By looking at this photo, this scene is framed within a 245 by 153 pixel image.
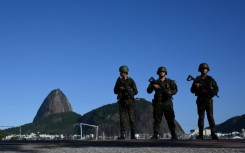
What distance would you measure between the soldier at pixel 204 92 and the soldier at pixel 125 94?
5.95ft

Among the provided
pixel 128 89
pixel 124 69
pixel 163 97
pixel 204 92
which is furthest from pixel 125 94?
pixel 204 92

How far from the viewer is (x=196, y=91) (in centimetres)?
1241

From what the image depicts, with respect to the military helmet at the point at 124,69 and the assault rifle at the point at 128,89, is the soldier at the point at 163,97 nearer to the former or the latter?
the assault rifle at the point at 128,89

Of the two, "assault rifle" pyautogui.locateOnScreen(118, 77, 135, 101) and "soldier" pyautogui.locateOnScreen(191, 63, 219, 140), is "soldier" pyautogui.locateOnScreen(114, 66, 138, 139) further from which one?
"soldier" pyautogui.locateOnScreen(191, 63, 219, 140)

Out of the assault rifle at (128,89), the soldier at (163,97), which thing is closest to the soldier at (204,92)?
the soldier at (163,97)

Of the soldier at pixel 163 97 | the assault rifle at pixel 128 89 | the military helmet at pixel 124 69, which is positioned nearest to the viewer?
the soldier at pixel 163 97

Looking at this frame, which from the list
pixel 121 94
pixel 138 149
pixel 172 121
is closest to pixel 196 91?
pixel 172 121

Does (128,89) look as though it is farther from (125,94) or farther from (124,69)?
(124,69)

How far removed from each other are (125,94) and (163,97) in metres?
1.14

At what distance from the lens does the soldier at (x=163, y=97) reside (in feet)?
41.0

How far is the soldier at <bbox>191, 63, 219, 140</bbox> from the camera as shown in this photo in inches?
480

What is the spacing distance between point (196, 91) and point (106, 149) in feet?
16.6

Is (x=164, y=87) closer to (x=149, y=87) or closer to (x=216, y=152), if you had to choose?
(x=149, y=87)

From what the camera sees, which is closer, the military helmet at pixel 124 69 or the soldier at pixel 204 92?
the soldier at pixel 204 92
